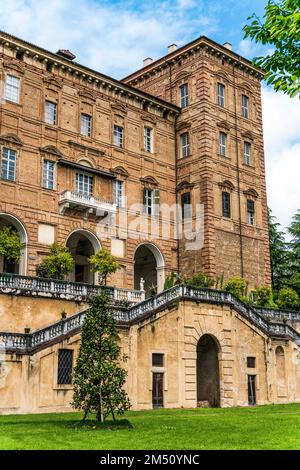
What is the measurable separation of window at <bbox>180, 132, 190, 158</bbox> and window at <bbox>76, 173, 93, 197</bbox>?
864cm

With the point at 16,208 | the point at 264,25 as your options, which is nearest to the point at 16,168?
the point at 16,208

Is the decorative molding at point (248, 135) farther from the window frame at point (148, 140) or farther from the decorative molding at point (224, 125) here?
the window frame at point (148, 140)

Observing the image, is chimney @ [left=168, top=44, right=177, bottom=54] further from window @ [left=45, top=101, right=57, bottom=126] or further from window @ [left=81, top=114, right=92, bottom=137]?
window @ [left=45, top=101, right=57, bottom=126]

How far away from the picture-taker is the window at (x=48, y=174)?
36062 mm

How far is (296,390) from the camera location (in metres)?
34.6

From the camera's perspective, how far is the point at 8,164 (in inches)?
1355

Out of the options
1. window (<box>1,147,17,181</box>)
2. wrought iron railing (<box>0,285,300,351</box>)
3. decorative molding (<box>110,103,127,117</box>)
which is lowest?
wrought iron railing (<box>0,285,300,351</box>)

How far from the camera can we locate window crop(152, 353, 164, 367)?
95.4 feet

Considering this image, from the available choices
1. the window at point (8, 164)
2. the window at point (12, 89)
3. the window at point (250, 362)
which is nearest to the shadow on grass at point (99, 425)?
the window at point (250, 362)

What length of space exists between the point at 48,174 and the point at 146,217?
A: 795 centimetres

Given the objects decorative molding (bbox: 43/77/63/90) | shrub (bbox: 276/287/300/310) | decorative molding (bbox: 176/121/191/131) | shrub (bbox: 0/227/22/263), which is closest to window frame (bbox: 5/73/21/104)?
decorative molding (bbox: 43/77/63/90)

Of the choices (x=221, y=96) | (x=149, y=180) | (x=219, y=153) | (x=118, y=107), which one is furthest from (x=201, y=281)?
(x=221, y=96)

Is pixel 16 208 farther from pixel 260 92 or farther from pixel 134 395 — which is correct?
pixel 260 92

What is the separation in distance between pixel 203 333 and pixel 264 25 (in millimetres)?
19603
